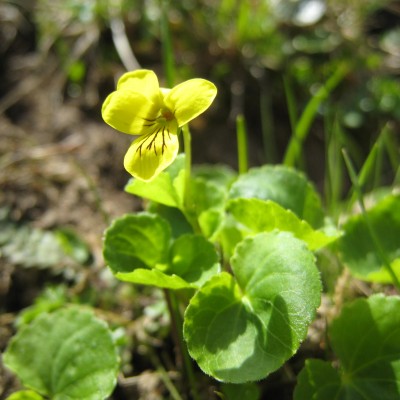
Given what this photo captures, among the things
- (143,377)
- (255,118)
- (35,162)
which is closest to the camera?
(143,377)

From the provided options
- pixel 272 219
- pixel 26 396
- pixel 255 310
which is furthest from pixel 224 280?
pixel 26 396

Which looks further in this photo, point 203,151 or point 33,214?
Result: point 203,151

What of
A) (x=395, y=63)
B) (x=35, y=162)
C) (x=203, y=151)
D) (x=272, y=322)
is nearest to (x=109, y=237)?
(x=272, y=322)

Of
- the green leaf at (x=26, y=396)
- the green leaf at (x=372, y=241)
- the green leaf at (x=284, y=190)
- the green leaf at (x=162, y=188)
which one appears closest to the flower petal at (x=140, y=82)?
the green leaf at (x=162, y=188)

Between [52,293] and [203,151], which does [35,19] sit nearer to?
[203,151]

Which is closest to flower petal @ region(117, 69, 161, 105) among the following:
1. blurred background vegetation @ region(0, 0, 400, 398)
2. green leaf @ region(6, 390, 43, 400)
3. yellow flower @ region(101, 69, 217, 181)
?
yellow flower @ region(101, 69, 217, 181)

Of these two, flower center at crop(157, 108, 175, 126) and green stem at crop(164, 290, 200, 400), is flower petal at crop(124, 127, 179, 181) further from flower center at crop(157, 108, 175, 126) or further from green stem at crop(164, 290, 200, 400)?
green stem at crop(164, 290, 200, 400)
